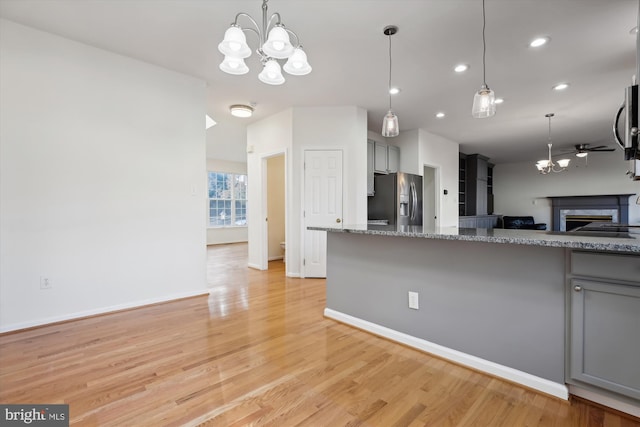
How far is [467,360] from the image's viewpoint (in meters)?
1.90

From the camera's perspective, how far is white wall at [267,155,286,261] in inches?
239

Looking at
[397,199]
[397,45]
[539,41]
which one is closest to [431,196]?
[397,199]

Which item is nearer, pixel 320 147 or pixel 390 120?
pixel 390 120

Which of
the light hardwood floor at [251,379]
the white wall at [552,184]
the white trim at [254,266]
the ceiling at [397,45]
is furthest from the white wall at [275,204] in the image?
the white wall at [552,184]

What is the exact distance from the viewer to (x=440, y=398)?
1.59 m

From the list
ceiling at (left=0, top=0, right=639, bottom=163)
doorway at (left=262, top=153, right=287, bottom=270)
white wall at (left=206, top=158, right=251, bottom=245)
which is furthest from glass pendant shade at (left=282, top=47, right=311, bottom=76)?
white wall at (left=206, top=158, right=251, bottom=245)

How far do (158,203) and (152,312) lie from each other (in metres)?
1.17

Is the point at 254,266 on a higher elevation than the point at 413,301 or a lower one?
lower

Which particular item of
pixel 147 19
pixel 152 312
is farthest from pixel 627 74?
pixel 152 312

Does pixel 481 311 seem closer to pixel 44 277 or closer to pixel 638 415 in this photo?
pixel 638 415

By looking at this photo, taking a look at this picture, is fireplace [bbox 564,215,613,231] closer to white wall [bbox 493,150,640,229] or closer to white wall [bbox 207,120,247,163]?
white wall [bbox 493,150,640,229]

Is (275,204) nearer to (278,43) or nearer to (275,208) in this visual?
(275,208)

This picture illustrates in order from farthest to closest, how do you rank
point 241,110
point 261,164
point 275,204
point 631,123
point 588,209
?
point 588,209
point 275,204
point 261,164
point 241,110
point 631,123

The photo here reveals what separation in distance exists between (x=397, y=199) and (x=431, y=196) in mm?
2075
